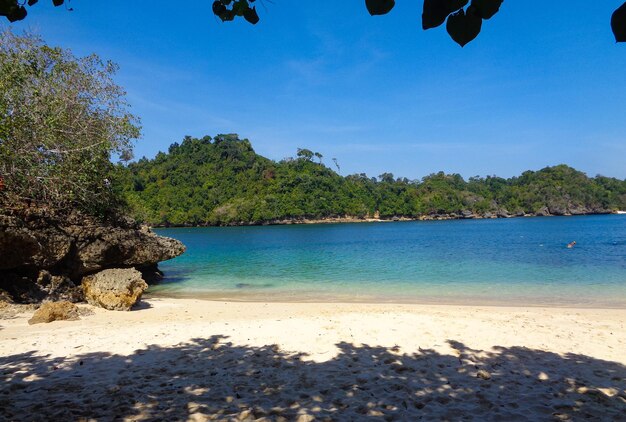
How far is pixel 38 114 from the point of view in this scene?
11.3 meters

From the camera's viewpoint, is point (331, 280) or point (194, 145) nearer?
point (331, 280)

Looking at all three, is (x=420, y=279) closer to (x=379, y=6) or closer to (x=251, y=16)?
(x=251, y=16)

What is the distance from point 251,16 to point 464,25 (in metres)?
1.53

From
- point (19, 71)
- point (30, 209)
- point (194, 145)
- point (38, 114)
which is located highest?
point (194, 145)

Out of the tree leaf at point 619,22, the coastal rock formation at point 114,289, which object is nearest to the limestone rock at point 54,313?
the coastal rock formation at point 114,289

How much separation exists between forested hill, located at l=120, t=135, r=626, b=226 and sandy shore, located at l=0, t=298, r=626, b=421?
87.8m

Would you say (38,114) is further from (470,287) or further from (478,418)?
(470,287)

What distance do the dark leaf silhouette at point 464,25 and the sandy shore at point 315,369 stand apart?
372 cm

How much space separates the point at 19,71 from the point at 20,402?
10983 millimetres

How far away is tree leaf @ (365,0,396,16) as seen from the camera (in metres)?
1.68

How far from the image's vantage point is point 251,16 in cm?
261

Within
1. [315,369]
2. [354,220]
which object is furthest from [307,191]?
[315,369]

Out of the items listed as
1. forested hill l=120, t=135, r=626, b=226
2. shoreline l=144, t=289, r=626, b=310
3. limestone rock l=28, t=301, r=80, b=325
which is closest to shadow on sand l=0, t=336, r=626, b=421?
limestone rock l=28, t=301, r=80, b=325

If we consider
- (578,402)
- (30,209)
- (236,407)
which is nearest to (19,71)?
(30,209)
